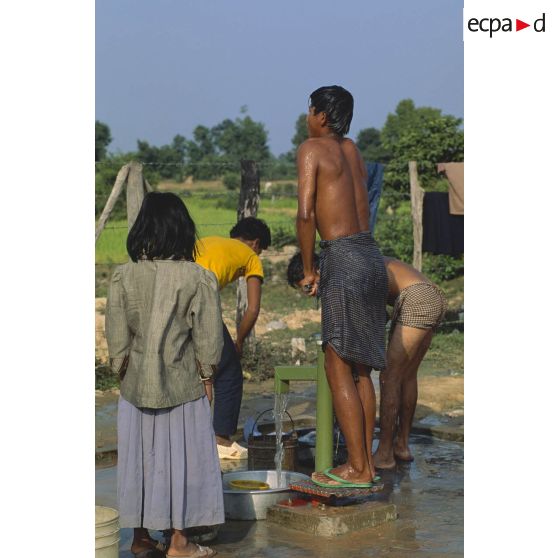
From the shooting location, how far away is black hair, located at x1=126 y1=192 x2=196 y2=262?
4.63 metres

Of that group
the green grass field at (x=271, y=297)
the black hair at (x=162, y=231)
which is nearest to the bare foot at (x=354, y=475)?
the green grass field at (x=271, y=297)

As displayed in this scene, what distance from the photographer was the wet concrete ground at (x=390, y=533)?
15.8 feet

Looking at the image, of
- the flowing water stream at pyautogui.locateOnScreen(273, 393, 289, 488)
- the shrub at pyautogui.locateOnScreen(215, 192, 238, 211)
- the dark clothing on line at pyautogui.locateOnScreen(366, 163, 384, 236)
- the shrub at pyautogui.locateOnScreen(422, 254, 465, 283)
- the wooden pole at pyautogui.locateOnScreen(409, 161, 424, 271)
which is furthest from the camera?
the shrub at pyautogui.locateOnScreen(215, 192, 238, 211)

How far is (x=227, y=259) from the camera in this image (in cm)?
Answer: 648

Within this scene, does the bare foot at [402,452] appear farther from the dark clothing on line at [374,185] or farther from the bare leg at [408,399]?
the dark clothing on line at [374,185]

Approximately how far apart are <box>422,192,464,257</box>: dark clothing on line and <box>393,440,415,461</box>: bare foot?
663 centimetres

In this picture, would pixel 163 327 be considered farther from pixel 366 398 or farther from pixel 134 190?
pixel 134 190

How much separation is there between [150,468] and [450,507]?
5.60ft

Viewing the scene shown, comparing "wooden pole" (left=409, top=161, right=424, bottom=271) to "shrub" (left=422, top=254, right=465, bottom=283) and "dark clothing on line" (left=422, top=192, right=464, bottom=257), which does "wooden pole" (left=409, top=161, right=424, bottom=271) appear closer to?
"dark clothing on line" (left=422, top=192, right=464, bottom=257)

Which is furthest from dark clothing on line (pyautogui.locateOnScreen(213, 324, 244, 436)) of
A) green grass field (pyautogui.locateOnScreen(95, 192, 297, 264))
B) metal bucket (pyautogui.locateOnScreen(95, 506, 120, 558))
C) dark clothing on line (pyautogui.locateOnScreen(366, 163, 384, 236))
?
green grass field (pyautogui.locateOnScreen(95, 192, 297, 264))

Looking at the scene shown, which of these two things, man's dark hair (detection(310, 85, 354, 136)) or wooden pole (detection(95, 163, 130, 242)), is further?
wooden pole (detection(95, 163, 130, 242))
